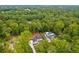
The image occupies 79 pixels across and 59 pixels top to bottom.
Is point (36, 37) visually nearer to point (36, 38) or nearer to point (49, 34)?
point (36, 38)

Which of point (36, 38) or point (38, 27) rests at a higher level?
point (38, 27)

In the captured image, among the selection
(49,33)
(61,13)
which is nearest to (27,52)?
(49,33)

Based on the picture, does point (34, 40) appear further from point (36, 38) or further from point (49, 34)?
point (49, 34)

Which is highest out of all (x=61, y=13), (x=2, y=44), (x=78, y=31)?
(x=61, y=13)

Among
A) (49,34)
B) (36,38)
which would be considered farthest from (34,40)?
(49,34)

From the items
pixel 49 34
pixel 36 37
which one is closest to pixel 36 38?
pixel 36 37

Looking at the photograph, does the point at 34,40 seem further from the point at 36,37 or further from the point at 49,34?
the point at 49,34

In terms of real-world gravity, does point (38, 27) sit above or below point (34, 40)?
above
